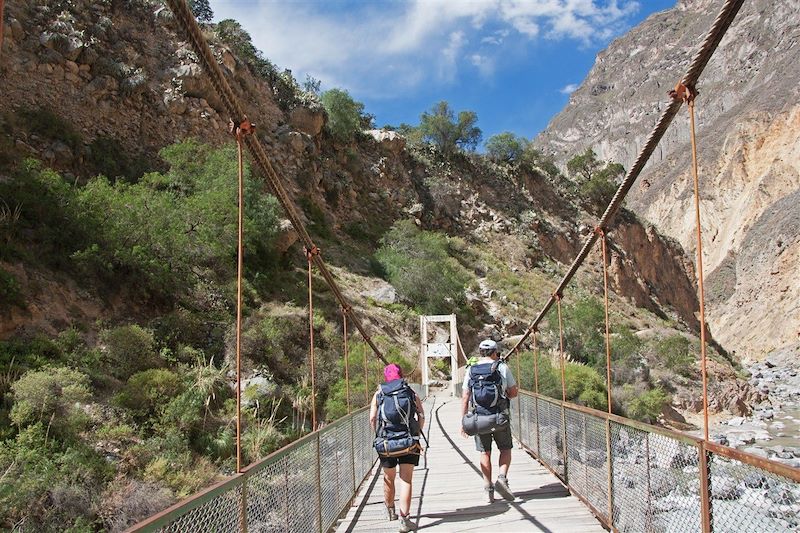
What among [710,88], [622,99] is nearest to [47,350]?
[710,88]

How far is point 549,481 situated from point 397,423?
2068 mm

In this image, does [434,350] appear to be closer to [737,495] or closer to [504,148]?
[737,495]

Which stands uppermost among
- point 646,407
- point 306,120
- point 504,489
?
point 306,120

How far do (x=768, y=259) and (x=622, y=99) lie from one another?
73.7 metres

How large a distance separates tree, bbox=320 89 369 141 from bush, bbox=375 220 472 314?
5452 millimetres

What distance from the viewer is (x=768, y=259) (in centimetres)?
4638

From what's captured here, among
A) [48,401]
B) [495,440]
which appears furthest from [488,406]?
[48,401]

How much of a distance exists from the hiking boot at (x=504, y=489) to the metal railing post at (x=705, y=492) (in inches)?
85.9

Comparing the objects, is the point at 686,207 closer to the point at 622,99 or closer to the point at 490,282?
the point at 490,282

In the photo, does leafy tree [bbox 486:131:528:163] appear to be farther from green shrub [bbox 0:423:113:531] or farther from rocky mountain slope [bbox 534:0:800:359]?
green shrub [bbox 0:423:113:531]

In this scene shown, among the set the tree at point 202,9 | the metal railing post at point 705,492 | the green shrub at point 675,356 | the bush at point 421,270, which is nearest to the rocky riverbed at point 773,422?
the green shrub at point 675,356

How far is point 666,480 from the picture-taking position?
315cm

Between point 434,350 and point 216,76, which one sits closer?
point 216,76

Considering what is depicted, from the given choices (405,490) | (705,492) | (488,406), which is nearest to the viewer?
(705,492)
